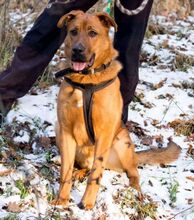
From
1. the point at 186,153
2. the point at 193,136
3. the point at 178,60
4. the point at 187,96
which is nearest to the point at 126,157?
the point at 186,153

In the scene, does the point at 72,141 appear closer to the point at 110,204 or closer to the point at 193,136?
the point at 110,204

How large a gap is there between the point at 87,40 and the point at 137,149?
1.60 metres

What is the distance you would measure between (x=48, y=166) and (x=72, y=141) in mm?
416

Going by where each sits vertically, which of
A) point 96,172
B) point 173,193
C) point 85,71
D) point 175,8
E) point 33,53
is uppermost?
point 85,71

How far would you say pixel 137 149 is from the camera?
479cm

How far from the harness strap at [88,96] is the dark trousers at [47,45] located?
846 millimetres

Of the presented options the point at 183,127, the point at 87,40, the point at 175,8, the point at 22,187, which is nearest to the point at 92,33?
the point at 87,40

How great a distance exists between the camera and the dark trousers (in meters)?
4.33

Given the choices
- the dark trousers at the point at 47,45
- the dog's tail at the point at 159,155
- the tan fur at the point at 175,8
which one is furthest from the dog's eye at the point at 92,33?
the tan fur at the point at 175,8

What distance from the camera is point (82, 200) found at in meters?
3.59

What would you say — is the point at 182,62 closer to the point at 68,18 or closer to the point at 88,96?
the point at 68,18

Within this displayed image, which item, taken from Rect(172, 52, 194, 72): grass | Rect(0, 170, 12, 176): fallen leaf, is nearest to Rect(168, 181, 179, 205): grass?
Rect(0, 170, 12, 176): fallen leaf

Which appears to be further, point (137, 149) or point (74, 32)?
point (137, 149)

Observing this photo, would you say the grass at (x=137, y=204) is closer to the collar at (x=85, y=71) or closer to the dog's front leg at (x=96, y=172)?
the dog's front leg at (x=96, y=172)
